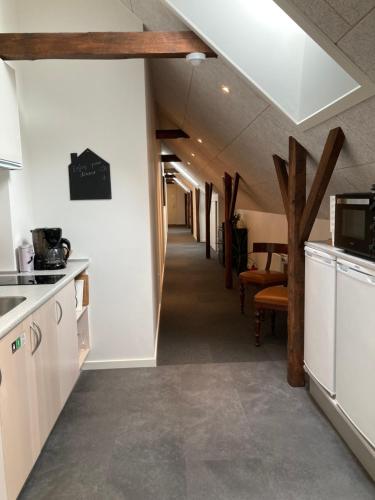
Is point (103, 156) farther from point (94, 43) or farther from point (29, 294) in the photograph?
point (29, 294)

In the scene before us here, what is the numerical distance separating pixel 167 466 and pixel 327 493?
78 centimetres

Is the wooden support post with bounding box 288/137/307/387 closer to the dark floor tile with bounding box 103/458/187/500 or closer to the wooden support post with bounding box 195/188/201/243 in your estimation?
the dark floor tile with bounding box 103/458/187/500

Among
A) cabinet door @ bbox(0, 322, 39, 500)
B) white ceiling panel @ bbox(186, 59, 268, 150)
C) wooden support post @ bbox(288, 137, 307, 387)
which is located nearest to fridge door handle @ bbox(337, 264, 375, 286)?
wooden support post @ bbox(288, 137, 307, 387)

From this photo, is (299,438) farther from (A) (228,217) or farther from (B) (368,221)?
(A) (228,217)

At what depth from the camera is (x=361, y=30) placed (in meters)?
1.37

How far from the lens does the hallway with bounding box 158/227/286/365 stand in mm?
3438

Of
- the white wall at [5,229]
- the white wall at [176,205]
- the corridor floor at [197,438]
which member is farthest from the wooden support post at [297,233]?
the white wall at [176,205]

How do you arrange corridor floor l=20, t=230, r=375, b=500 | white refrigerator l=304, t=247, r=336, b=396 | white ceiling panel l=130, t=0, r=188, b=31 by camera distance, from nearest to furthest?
corridor floor l=20, t=230, r=375, b=500
white refrigerator l=304, t=247, r=336, b=396
white ceiling panel l=130, t=0, r=188, b=31

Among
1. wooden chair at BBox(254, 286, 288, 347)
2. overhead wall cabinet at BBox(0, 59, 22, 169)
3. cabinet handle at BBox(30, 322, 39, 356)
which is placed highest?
overhead wall cabinet at BBox(0, 59, 22, 169)

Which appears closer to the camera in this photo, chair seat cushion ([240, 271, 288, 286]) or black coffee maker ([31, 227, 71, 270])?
black coffee maker ([31, 227, 71, 270])

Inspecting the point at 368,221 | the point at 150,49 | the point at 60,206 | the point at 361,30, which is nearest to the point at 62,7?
the point at 150,49

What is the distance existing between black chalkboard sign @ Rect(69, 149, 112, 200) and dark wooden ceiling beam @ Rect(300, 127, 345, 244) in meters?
1.50

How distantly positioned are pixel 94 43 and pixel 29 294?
5.11ft

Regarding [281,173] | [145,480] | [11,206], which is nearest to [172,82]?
[281,173]
